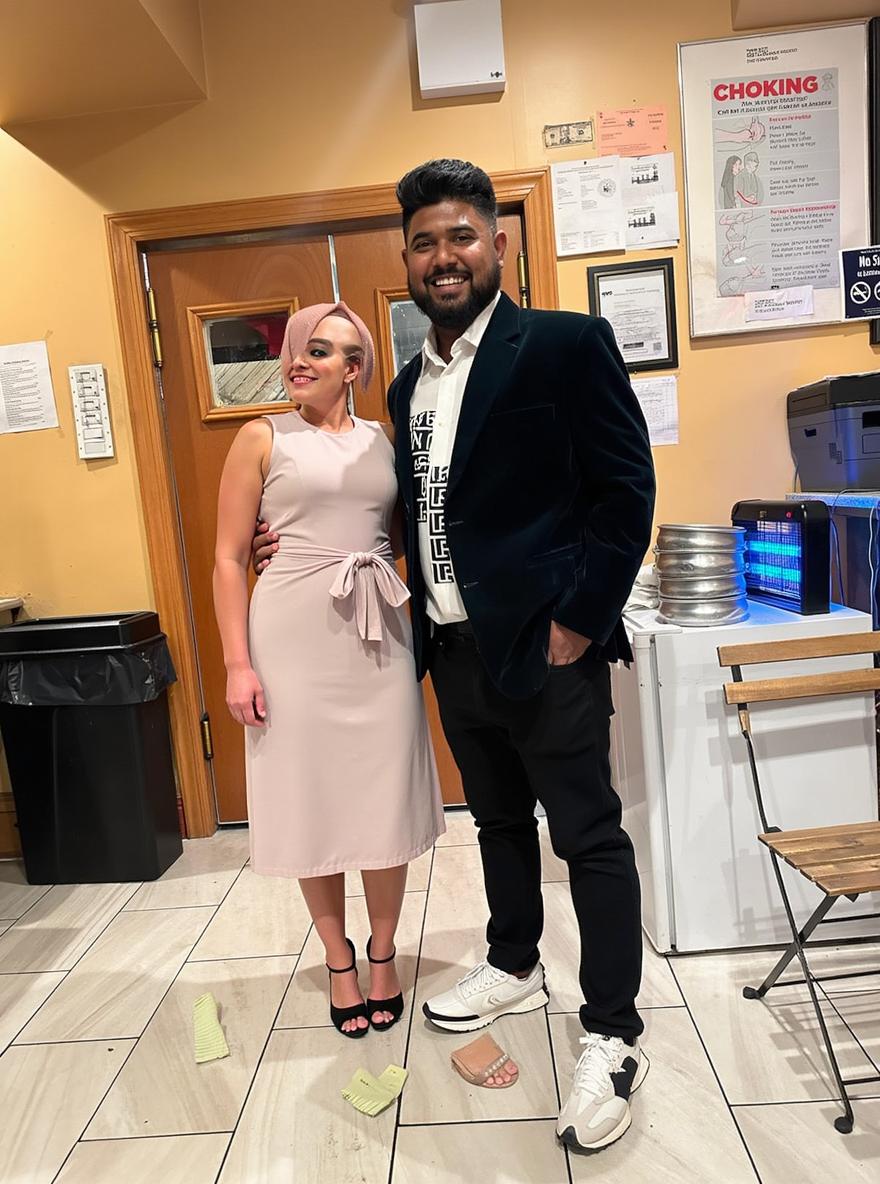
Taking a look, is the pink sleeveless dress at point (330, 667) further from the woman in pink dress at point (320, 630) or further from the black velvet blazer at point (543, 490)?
the black velvet blazer at point (543, 490)

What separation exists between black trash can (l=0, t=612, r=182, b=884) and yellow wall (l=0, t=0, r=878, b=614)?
2.15 ft

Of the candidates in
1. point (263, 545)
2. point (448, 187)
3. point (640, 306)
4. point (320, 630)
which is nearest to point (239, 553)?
point (263, 545)

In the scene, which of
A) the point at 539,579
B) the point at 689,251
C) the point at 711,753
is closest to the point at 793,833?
the point at 711,753

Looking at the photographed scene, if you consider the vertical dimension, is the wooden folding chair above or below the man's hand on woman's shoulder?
below

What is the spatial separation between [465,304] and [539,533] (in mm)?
429

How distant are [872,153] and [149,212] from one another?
238cm

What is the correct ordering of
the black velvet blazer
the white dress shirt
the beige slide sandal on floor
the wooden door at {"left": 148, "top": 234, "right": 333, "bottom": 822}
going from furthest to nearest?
the wooden door at {"left": 148, "top": 234, "right": 333, "bottom": 822}, the beige slide sandal on floor, the white dress shirt, the black velvet blazer

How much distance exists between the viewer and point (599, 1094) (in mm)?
1391

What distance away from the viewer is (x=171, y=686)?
2854 millimetres

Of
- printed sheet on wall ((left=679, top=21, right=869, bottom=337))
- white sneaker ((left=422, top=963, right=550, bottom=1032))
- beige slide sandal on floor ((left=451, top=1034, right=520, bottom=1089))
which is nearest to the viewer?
beige slide sandal on floor ((left=451, top=1034, right=520, bottom=1089))

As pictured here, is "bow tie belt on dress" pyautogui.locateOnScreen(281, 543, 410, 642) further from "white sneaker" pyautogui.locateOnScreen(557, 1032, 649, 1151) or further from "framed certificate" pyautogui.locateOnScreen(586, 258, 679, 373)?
Answer: "framed certificate" pyautogui.locateOnScreen(586, 258, 679, 373)

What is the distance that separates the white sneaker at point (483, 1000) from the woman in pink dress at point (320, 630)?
0.36 metres

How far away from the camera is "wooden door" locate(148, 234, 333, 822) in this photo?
8.99 ft

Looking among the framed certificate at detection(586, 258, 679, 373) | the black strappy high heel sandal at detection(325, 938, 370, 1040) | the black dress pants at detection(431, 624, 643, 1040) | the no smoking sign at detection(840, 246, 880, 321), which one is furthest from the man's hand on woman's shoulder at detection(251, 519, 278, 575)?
the no smoking sign at detection(840, 246, 880, 321)
